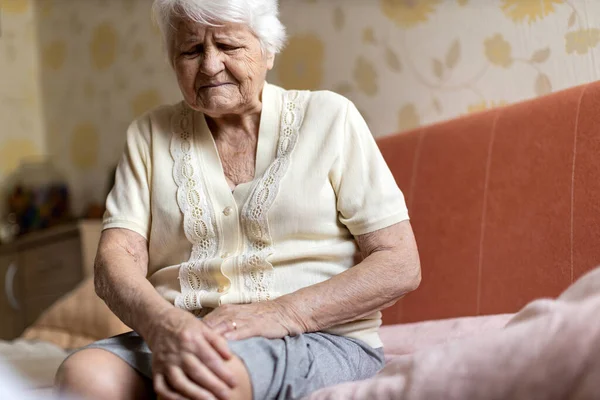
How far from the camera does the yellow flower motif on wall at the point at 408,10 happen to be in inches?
84.6

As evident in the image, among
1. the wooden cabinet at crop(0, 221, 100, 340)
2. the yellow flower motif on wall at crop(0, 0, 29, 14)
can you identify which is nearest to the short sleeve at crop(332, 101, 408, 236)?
the wooden cabinet at crop(0, 221, 100, 340)

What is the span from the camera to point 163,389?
1.01 meters

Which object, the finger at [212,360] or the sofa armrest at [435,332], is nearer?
the finger at [212,360]

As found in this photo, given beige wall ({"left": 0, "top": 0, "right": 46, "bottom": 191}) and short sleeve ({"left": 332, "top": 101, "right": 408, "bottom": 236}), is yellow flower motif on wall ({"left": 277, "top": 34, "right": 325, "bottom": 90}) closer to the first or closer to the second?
short sleeve ({"left": 332, "top": 101, "right": 408, "bottom": 236})

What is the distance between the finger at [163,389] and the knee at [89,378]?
0.07 metres

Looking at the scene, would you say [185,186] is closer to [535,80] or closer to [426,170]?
[426,170]

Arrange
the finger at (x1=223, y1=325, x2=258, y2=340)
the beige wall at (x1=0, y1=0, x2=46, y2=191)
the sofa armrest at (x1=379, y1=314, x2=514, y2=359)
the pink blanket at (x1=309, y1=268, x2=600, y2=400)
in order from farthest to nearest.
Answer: the beige wall at (x1=0, y1=0, x2=46, y2=191), the sofa armrest at (x1=379, y1=314, x2=514, y2=359), the finger at (x1=223, y1=325, x2=258, y2=340), the pink blanket at (x1=309, y1=268, x2=600, y2=400)

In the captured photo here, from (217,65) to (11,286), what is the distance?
101 inches

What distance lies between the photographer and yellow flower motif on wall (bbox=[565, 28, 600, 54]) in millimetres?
1734

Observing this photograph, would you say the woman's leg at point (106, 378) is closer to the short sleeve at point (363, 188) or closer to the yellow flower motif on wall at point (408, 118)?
the short sleeve at point (363, 188)

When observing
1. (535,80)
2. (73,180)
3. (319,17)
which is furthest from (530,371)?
(73,180)

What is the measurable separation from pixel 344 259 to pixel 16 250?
2.63m

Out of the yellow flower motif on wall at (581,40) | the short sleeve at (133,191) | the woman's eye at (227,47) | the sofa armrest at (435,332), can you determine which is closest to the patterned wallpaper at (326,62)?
the yellow flower motif on wall at (581,40)

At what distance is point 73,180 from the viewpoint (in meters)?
3.94
